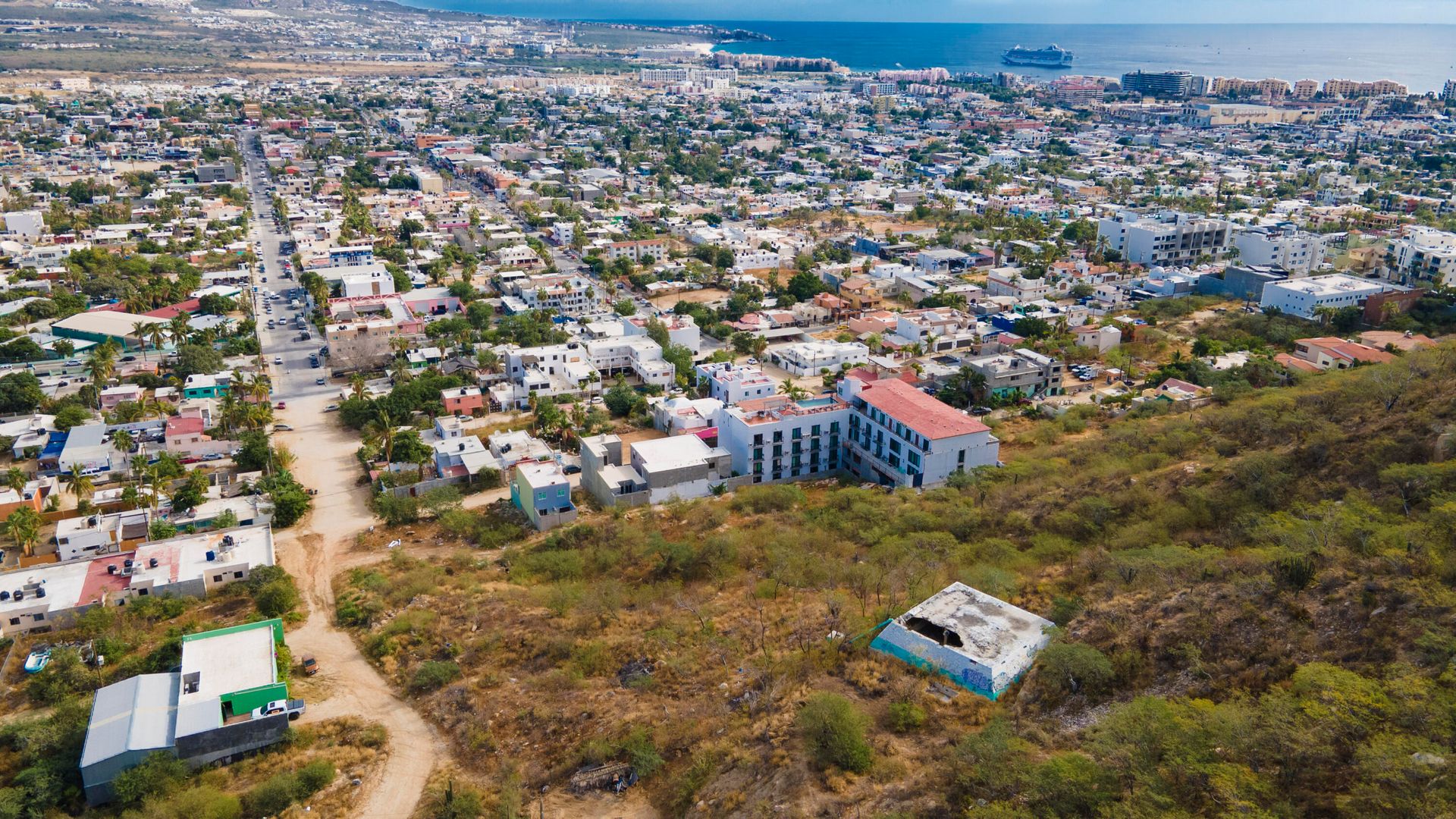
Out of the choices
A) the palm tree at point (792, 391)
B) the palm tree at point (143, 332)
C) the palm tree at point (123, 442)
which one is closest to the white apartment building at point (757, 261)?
the palm tree at point (792, 391)

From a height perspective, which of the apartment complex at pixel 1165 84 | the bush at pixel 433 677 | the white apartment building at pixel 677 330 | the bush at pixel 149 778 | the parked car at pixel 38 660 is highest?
the apartment complex at pixel 1165 84

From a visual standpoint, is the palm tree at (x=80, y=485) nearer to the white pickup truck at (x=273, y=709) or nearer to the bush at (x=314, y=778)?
the white pickup truck at (x=273, y=709)

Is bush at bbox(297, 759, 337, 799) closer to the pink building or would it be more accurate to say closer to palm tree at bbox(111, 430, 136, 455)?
palm tree at bbox(111, 430, 136, 455)

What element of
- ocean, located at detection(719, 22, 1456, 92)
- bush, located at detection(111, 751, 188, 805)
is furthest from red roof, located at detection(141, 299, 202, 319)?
ocean, located at detection(719, 22, 1456, 92)

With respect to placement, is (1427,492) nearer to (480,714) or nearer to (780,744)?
(780,744)

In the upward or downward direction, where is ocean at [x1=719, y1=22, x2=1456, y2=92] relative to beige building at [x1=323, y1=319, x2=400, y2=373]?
upward

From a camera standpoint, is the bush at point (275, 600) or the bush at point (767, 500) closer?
the bush at point (275, 600)

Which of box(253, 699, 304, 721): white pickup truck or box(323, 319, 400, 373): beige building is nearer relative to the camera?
box(253, 699, 304, 721): white pickup truck
